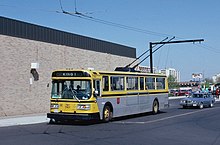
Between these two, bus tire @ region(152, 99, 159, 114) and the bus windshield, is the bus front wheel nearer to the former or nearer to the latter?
the bus windshield

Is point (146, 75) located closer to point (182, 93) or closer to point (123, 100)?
point (123, 100)

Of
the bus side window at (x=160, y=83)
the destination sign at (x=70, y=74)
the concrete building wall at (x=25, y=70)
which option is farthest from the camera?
the bus side window at (x=160, y=83)

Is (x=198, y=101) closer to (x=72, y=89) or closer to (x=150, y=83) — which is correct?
(x=150, y=83)

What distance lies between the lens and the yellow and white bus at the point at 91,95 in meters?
17.2

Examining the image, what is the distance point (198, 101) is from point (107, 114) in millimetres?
14224

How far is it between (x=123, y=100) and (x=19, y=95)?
7143mm

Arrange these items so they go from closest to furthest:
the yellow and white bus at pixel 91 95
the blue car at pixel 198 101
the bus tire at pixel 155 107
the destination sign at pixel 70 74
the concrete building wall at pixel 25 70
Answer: the yellow and white bus at pixel 91 95 < the destination sign at pixel 70 74 < the concrete building wall at pixel 25 70 < the bus tire at pixel 155 107 < the blue car at pixel 198 101

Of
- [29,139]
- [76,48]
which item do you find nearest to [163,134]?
[29,139]

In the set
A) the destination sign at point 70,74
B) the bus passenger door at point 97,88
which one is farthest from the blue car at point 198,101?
the destination sign at point 70,74

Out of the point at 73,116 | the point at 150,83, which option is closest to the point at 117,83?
the point at 73,116

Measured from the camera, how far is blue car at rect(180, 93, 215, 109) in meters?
30.6

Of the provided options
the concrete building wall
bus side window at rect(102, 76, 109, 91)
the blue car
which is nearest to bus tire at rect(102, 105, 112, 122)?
bus side window at rect(102, 76, 109, 91)

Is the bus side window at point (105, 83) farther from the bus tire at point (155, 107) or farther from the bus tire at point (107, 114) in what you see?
the bus tire at point (155, 107)

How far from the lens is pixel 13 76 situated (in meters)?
22.9
